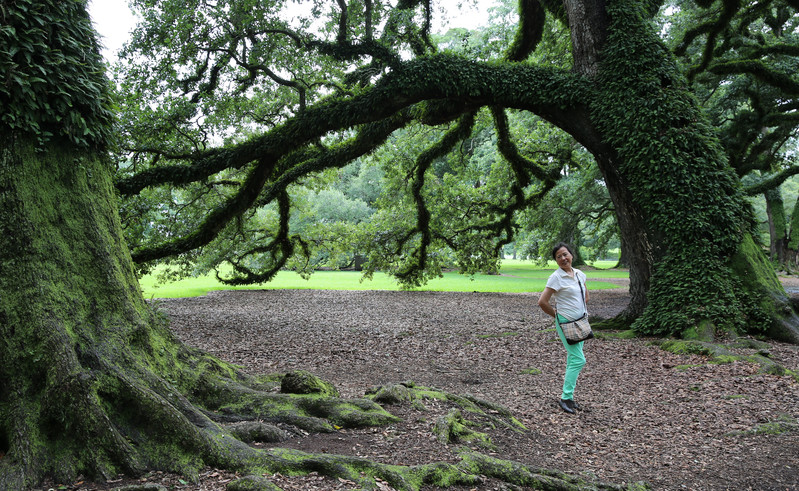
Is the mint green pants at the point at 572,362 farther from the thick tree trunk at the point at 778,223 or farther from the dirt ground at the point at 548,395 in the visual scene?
the thick tree trunk at the point at 778,223

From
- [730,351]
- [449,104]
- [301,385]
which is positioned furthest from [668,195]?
[301,385]

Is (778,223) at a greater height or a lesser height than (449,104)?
lesser

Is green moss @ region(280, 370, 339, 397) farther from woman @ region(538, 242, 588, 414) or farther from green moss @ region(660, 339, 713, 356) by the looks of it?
green moss @ region(660, 339, 713, 356)

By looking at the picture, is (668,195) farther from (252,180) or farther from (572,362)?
(252,180)

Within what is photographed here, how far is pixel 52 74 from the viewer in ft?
11.5

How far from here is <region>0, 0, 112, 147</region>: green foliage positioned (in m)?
3.30

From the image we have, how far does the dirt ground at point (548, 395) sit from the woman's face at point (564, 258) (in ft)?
5.67

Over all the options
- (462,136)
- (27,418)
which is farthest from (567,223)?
(27,418)

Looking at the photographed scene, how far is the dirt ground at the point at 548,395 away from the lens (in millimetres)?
3812

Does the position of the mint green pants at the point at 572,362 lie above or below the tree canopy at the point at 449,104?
below

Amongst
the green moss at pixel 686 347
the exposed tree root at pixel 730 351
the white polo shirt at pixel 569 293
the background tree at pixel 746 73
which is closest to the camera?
the white polo shirt at pixel 569 293

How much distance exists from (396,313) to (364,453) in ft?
40.3

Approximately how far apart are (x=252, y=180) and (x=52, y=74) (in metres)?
7.73

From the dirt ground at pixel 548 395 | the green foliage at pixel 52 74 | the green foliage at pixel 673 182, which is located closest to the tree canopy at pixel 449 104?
the green foliage at pixel 673 182
